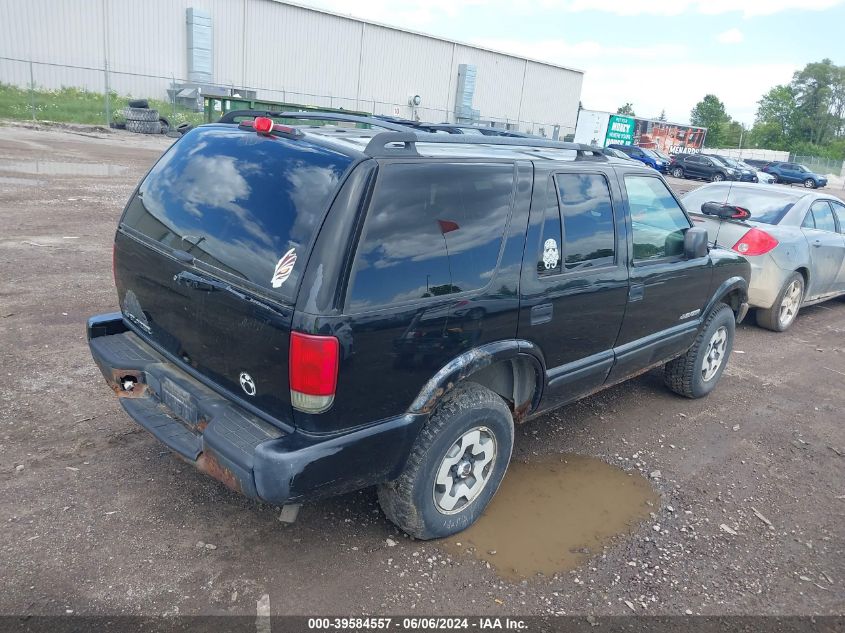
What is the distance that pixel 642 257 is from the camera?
4.28 meters

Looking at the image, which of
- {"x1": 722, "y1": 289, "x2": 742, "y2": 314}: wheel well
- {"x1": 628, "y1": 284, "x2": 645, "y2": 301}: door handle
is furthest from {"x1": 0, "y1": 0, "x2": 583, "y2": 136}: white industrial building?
{"x1": 628, "y1": 284, "x2": 645, "y2": 301}: door handle

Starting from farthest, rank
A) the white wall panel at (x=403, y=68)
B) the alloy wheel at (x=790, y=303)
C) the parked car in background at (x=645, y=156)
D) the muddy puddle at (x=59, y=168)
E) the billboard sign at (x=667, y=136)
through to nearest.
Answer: the billboard sign at (x=667, y=136) → the white wall panel at (x=403, y=68) → the parked car in background at (x=645, y=156) → the muddy puddle at (x=59, y=168) → the alloy wheel at (x=790, y=303)

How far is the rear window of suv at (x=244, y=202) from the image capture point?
Result: 2730mm

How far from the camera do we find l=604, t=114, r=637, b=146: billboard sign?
43.9 meters

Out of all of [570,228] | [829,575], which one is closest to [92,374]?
[570,228]

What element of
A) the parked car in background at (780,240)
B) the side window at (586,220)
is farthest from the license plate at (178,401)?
the parked car in background at (780,240)

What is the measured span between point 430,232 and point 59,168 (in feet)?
47.3

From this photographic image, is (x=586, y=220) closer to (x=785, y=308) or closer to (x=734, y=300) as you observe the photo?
(x=734, y=300)

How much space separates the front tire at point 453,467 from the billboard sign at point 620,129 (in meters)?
43.4

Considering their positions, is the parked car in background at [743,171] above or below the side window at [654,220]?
below

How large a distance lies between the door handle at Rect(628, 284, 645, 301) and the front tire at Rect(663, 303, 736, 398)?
1.24m

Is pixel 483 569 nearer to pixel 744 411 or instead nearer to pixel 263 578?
pixel 263 578

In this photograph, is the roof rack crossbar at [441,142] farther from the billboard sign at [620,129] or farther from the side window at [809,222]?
the billboard sign at [620,129]

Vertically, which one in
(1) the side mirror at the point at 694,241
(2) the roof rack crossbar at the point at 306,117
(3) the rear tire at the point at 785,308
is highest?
(2) the roof rack crossbar at the point at 306,117
